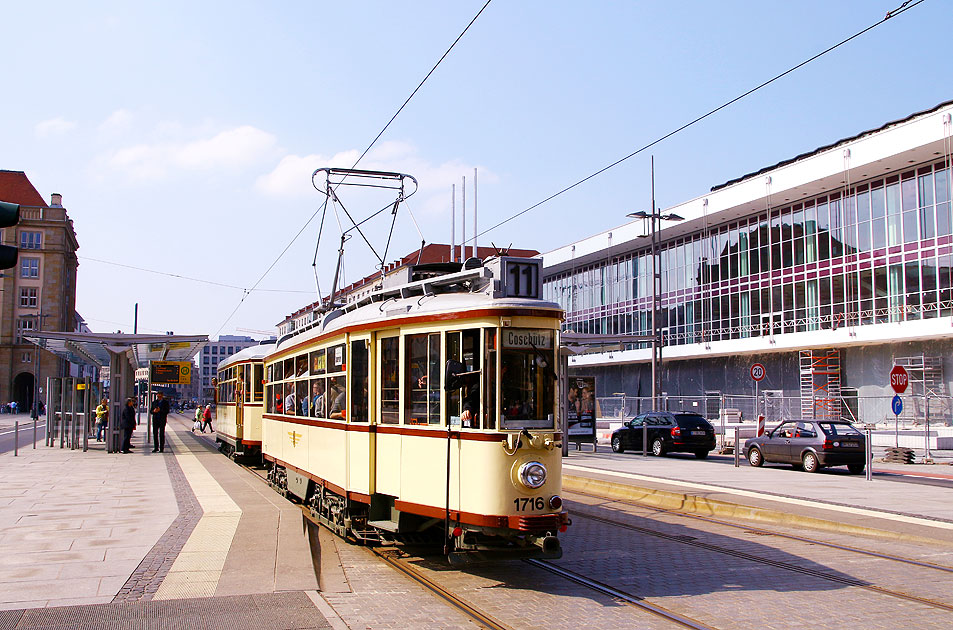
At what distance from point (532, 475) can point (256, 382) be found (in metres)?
13.2

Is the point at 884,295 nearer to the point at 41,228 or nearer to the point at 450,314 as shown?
the point at 450,314

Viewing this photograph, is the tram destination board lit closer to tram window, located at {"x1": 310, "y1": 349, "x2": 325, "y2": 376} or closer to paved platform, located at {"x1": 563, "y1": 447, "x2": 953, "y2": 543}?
tram window, located at {"x1": 310, "y1": 349, "x2": 325, "y2": 376}

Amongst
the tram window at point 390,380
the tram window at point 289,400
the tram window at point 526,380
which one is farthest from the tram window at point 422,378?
the tram window at point 289,400

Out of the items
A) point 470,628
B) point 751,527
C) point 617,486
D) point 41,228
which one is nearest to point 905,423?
point 617,486

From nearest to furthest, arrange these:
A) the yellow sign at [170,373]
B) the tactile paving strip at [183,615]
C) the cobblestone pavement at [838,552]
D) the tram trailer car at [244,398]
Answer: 1. the tactile paving strip at [183,615]
2. the cobblestone pavement at [838,552]
3. the tram trailer car at [244,398]
4. the yellow sign at [170,373]

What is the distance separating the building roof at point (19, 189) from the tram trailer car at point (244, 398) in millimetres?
85295

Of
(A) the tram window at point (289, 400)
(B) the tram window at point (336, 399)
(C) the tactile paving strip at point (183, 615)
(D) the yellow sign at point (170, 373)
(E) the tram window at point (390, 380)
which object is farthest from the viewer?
(D) the yellow sign at point (170, 373)

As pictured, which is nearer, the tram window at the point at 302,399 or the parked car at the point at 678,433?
the tram window at the point at 302,399

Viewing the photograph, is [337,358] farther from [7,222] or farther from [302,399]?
[7,222]

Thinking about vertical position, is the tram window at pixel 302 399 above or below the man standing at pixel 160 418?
above

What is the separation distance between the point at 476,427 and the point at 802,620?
323 cm

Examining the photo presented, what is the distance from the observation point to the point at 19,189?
100000mm

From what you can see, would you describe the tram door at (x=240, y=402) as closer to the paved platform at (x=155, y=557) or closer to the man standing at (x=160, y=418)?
the paved platform at (x=155, y=557)

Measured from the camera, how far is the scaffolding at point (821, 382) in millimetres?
44281
